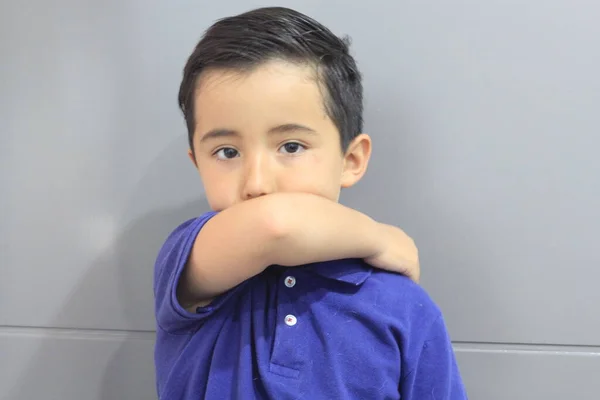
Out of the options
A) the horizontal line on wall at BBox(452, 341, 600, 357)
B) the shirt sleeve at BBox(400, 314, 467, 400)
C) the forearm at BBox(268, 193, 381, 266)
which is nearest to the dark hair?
the forearm at BBox(268, 193, 381, 266)

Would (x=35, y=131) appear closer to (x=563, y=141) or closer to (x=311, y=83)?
(x=311, y=83)

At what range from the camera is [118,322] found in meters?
0.88

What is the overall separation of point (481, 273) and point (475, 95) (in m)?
0.28

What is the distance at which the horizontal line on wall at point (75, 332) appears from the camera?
0.88 metres

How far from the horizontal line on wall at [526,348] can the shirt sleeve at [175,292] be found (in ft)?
1.49

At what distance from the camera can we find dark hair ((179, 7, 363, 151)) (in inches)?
21.8

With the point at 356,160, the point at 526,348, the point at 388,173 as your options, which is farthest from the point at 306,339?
the point at 526,348

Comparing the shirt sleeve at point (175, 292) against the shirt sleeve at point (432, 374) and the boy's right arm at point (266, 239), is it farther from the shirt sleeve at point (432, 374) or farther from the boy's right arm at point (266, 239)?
the shirt sleeve at point (432, 374)

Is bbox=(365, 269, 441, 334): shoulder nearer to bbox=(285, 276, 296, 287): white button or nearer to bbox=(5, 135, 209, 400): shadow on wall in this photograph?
bbox=(285, 276, 296, 287): white button

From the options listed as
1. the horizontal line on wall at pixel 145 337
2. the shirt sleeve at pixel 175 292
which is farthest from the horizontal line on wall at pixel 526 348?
the shirt sleeve at pixel 175 292

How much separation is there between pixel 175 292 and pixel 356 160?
0.92ft

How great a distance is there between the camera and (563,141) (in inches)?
30.0

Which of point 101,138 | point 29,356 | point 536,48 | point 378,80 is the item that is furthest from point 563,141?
point 29,356

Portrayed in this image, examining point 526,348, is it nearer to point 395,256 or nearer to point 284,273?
point 395,256
